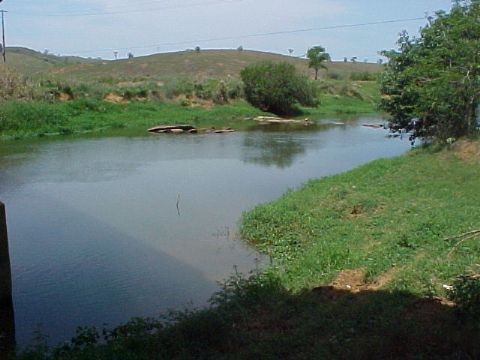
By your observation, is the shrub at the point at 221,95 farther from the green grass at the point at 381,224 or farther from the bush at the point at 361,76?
the bush at the point at 361,76

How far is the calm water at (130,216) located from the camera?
28.0ft

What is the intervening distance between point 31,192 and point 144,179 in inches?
134

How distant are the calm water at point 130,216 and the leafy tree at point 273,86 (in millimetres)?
18516

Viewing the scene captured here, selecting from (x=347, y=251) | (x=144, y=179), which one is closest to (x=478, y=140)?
(x=347, y=251)

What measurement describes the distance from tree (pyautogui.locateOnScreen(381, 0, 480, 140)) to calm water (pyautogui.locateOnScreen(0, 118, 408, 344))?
3267mm

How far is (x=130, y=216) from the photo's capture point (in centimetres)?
1331

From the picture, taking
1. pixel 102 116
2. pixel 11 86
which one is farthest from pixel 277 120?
pixel 11 86

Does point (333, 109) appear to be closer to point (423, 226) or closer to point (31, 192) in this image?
point (31, 192)

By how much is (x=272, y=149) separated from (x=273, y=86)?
67.3 feet

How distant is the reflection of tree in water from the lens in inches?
864

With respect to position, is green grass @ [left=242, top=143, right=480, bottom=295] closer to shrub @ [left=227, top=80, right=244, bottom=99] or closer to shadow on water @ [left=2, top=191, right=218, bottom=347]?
shadow on water @ [left=2, top=191, right=218, bottom=347]

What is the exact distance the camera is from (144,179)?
18016mm

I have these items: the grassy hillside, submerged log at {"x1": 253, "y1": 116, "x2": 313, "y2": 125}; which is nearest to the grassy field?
submerged log at {"x1": 253, "y1": 116, "x2": 313, "y2": 125}

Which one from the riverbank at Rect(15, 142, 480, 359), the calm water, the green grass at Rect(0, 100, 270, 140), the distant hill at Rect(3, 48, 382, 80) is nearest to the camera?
the riverbank at Rect(15, 142, 480, 359)
